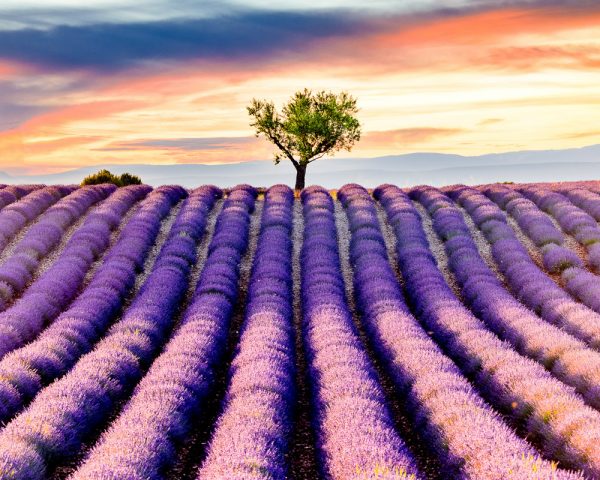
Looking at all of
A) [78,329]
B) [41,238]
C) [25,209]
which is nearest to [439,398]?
[78,329]

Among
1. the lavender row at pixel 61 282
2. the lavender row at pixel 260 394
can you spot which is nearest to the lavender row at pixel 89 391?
the lavender row at pixel 260 394

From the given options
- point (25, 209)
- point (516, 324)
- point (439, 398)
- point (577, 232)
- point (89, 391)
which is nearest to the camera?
point (439, 398)

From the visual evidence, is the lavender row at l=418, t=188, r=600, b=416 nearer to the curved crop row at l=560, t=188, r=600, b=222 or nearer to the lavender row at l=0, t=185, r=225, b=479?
the curved crop row at l=560, t=188, r=600, b=222

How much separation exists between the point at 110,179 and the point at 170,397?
22.9 m

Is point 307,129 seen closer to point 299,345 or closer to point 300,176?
point 300,176

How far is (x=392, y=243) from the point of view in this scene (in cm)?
1827

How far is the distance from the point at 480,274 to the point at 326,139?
56.0 feet

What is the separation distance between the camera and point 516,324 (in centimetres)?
1067

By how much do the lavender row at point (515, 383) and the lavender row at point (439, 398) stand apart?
1.55ft

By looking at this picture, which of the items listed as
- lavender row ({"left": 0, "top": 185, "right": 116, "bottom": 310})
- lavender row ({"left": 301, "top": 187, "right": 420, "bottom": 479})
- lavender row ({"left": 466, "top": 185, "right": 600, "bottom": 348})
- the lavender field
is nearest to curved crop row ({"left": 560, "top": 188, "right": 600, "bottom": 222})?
the lavender field

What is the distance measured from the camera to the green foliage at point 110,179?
28266 mm

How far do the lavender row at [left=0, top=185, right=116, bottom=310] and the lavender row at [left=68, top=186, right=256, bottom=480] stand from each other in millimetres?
4462

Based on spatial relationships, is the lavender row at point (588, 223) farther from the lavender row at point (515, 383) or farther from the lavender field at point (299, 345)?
the lavender row at point (515, 383)

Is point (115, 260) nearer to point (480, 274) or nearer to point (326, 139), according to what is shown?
point (480, 274)
